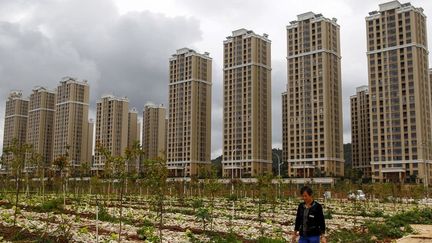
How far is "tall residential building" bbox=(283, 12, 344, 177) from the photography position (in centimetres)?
10881

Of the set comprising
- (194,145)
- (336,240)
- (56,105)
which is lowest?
(336,240)

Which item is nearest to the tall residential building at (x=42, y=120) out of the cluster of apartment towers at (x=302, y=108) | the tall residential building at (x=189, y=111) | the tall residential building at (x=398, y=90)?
the cluster of apartment towers at (x=302, y=108)

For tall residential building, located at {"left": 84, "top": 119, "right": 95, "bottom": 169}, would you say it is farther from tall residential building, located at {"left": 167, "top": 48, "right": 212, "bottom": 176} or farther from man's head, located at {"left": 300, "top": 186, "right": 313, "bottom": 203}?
man's head, located at {"left": 300, "top": 186, "right": 313, "bottom": 203}

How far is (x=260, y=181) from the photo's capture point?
2705 centimetres

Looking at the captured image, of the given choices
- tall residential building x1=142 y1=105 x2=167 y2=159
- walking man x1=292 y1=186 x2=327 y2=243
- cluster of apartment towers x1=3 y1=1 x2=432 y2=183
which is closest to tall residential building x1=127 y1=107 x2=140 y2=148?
tall residential building x1=142 y1=105 x2=167 y2=159

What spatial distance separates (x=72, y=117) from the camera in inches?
6038

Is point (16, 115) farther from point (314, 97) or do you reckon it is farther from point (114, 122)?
point (314, 97)

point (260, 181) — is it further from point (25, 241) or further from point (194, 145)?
point (194, 145)

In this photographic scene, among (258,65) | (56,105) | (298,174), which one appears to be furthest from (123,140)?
(298,174)

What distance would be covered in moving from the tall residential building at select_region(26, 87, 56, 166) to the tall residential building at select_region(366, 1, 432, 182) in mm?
106126

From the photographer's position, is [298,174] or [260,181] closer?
[260,181]

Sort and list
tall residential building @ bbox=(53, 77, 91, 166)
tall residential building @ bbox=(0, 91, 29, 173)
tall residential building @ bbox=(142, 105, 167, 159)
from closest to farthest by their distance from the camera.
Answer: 1. tall residential building @ bbox=(53, 77, 91, 166)
2. tall residential building @ bbox=(142, 105, 167, 159)
3. tall residential building @ bbox=(0, 91, 29, 173)

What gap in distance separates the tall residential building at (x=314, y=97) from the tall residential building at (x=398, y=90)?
8.67m

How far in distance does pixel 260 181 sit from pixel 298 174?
84171 mm
